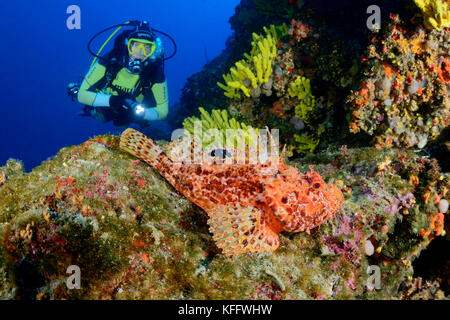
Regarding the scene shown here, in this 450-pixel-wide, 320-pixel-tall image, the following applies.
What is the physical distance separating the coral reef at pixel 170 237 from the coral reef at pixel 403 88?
126cm

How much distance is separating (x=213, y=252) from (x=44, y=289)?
5.24ft

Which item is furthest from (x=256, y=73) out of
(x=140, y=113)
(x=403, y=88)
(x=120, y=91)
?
(x=120, y=91)

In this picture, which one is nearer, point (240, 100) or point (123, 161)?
point (123, 161)

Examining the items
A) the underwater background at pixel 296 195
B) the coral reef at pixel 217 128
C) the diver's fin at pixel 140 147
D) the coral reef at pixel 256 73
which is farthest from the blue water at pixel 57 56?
the diver's fin at pixel 140 147

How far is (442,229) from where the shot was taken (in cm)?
369

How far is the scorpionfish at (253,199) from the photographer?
285 cm

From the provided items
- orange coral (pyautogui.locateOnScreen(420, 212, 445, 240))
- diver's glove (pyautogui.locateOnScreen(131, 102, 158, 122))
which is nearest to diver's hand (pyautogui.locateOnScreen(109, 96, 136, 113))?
diver's glove (pyautogui.locateOnScreen(131, 102, 158, 122))

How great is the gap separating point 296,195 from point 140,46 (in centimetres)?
863

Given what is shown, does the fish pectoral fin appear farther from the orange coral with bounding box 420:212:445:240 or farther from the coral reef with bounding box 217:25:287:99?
the coral reef with bounding box 217:25:287:99

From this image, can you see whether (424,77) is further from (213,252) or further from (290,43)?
(213,252)

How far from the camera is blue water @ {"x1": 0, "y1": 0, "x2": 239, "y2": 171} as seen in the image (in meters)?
87.3

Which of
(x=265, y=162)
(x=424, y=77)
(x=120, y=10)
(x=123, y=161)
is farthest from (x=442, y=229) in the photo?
(x=120, y=10)

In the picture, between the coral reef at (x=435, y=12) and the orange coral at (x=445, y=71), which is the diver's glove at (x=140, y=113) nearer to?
the coral reef at (x=435, y=12)

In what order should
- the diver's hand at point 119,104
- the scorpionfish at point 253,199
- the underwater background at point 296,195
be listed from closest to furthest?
the underwater background at point 296,195 < the scorpionfish at point 253,199 < the diver's hand at point 119,104
